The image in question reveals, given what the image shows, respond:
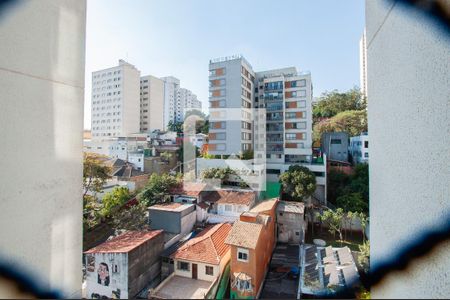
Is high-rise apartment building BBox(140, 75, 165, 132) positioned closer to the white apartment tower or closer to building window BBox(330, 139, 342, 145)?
the white apartment tower

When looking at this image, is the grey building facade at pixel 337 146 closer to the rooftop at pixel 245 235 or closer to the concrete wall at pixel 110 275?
the rooftop at pixel 245 235

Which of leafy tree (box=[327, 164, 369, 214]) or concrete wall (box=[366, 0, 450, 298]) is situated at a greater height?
concrete wall (box=[366, 0, 450, 298])

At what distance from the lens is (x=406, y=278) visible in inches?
25.9

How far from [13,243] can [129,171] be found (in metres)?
15.2

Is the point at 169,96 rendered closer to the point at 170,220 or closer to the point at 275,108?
the point at 275,108

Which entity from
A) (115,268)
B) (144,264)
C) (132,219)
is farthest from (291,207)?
(115,268)

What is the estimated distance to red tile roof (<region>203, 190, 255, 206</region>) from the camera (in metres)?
9.87

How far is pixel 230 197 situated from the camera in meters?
10.2

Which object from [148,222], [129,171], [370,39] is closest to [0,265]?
[370,39]

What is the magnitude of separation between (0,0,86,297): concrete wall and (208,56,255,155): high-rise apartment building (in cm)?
1355

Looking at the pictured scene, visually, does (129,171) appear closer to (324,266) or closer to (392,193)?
(324,266)

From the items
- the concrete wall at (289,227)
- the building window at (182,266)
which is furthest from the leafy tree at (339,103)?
the building window at (182,266)

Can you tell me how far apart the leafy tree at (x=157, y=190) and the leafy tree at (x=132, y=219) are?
0.70 metres

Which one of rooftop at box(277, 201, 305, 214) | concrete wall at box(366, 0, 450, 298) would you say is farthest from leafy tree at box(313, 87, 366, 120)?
concrete wall at box(366, 0, 450, 298)
